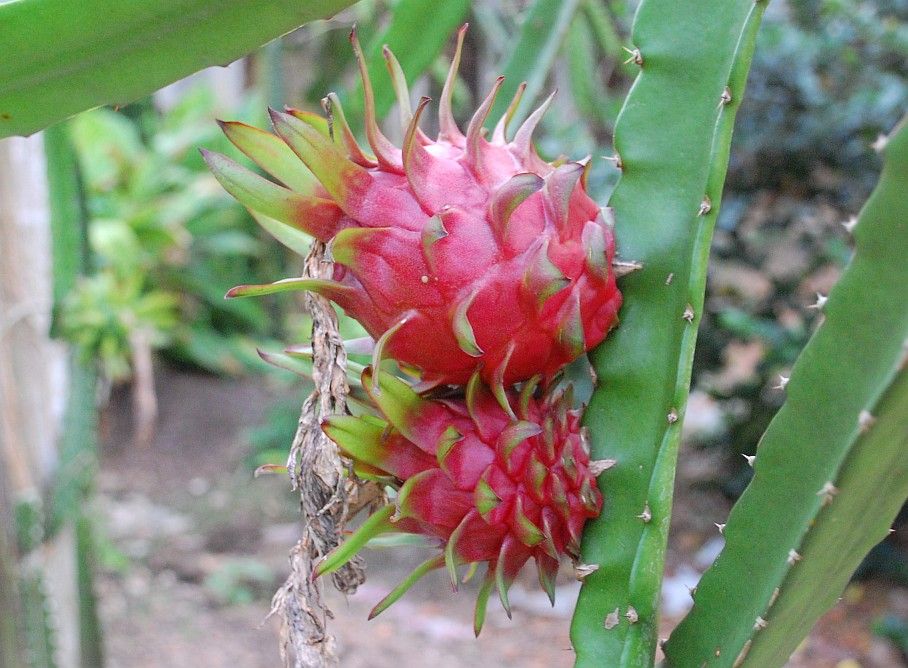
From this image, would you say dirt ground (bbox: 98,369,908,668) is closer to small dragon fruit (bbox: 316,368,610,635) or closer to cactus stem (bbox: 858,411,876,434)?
small dragon fruit (bbox: 316,368,610,635)

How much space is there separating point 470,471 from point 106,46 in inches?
14.9

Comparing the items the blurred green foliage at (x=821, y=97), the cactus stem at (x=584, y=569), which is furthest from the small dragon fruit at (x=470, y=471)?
the blurred green foliage at (x=821, y=97)

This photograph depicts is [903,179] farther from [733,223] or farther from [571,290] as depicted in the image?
[733,223]

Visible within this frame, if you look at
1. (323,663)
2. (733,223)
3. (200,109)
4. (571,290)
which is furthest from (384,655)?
(200,109)

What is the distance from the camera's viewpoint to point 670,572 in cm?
274

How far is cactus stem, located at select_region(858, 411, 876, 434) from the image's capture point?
1.42 feet

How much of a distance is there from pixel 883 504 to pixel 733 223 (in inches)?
85.6

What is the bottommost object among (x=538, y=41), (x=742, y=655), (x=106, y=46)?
(x=742, y=655)

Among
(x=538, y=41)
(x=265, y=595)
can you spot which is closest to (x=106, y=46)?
(x=538, y=41)

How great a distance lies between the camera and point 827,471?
0.48 meters

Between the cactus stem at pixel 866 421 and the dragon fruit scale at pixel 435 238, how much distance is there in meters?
0.18

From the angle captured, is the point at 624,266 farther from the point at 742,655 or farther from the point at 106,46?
the point at 106,46

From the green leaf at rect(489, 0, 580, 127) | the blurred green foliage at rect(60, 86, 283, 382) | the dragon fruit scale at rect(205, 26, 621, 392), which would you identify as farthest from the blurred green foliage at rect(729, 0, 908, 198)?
the blurred green foliage at rect(60, 86, 283, 382)

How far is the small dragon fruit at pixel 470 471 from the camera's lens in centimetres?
56
